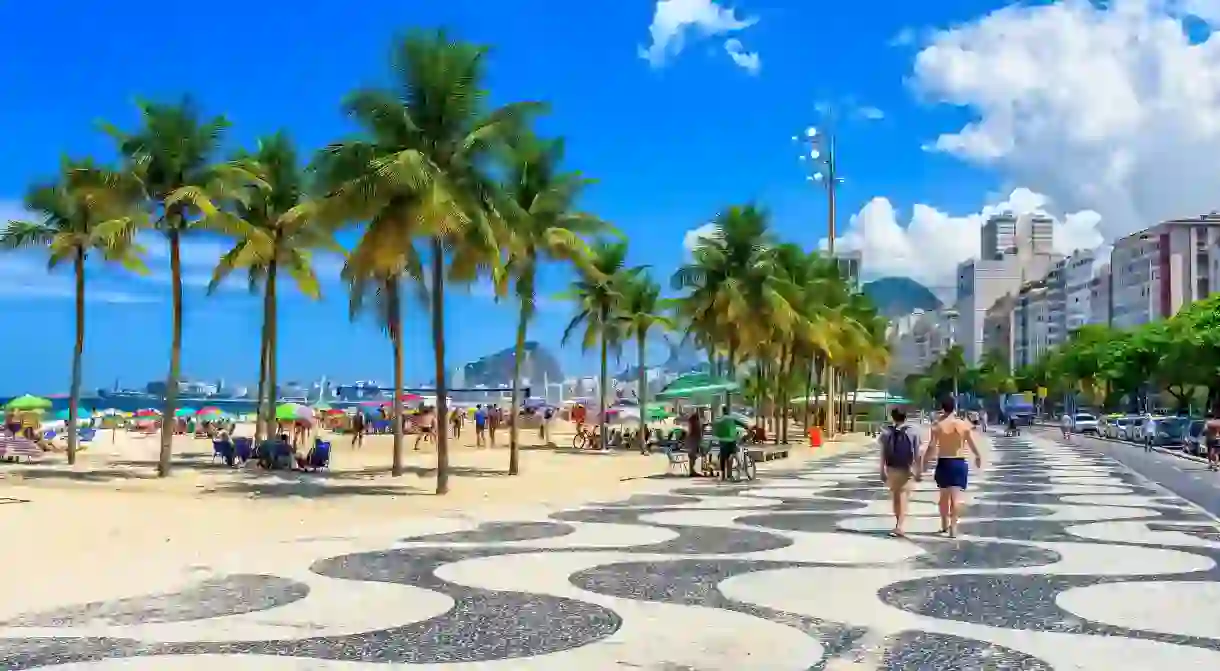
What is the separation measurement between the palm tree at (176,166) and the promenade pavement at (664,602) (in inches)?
383

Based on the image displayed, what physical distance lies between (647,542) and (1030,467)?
19.5 meters

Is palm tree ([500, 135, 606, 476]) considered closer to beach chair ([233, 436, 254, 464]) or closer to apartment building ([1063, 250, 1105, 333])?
beach chair ([233, 436, 254, 464])

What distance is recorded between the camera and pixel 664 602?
911cm

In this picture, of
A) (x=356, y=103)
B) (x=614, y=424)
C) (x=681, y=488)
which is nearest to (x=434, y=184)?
(x=356, y=103)

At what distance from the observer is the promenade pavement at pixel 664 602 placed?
718cm

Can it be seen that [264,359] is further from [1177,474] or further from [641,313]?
[1177,474]

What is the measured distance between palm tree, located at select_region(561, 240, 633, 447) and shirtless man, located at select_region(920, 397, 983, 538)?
22.4m

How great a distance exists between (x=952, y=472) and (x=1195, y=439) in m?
33.0

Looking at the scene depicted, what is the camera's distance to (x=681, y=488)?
22219mm

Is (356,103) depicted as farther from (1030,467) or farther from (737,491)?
(1030,467)

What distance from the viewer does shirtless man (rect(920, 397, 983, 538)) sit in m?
13.2

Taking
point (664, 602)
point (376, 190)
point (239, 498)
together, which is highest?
point (376, 190)

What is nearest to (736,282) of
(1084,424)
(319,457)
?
(319,457)

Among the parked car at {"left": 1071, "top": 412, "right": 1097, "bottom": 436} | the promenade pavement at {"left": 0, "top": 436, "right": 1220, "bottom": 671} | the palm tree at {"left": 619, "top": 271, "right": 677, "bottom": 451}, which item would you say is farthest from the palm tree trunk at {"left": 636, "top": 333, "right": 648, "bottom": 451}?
the parked car at {"left": 1071, "top": 412, "right": 1097, "bottom": 436}
